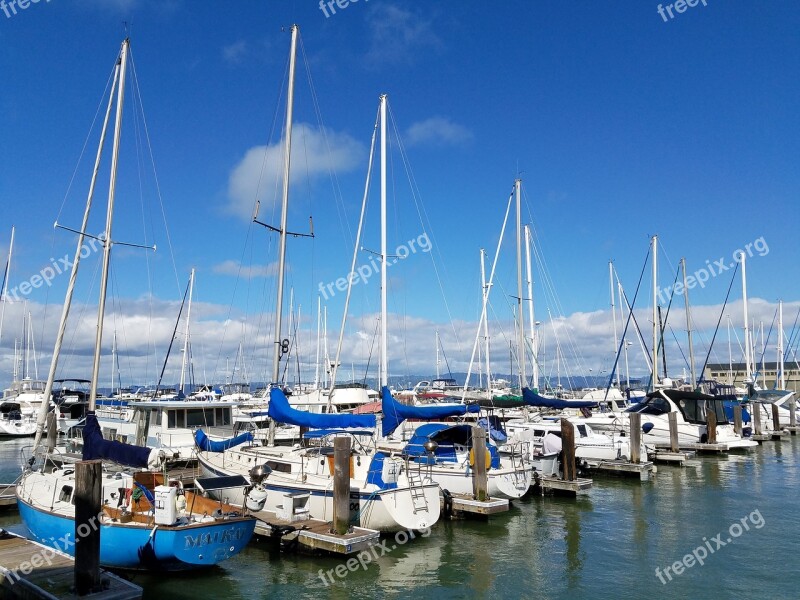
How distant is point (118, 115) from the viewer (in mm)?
22734

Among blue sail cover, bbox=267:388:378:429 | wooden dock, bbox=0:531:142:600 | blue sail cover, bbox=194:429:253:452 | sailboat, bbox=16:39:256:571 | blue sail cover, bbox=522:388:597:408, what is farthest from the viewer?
blue sail cover, bbox=522:388:597:408

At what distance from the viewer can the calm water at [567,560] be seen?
13.6 meters

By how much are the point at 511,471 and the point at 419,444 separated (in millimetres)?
3386

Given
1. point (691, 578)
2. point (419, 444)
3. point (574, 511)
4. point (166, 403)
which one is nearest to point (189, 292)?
point (166, 403)

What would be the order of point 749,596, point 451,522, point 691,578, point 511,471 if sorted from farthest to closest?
point 511,471 < point 451,522 < point 691,578 < point 749,596

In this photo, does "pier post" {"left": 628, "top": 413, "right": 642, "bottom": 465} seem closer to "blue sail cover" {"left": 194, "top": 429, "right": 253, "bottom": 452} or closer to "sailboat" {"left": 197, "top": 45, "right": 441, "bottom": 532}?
"sailboat" {"left": 197, "top": 45, "right": 441, "bottom": 532}

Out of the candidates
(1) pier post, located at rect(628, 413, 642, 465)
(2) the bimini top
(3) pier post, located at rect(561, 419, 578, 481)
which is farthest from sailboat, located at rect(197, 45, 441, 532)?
(1) pier post, located at rect(628, 413, 642, 465)

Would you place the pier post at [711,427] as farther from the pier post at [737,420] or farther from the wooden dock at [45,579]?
the wooden dock at [45,579]

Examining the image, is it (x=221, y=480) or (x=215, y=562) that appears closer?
(x=215, y=562)

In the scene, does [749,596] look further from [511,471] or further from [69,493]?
[69,493]

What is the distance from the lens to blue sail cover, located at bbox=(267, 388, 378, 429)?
19656mm

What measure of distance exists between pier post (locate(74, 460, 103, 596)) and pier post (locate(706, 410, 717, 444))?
35141 millimetres

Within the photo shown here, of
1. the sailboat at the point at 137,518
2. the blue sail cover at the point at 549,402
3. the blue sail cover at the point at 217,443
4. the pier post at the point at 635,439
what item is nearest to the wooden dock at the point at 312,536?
the sailboat at the point at 137,518

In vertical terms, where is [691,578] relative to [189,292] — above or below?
below
